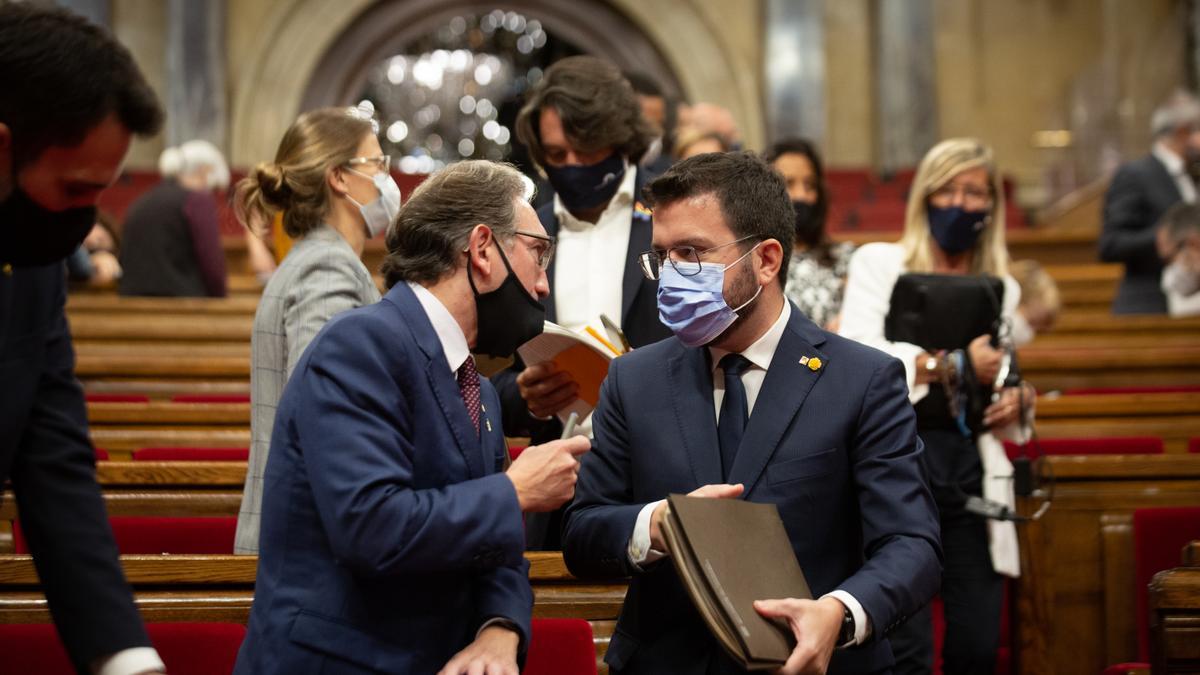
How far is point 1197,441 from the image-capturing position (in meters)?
4.18

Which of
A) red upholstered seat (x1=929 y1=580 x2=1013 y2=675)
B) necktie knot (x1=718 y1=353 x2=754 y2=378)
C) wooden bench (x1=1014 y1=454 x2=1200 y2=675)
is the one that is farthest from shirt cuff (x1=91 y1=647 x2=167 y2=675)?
wooden bench (x1=1014 y1=454 x2=1200 y2=675)

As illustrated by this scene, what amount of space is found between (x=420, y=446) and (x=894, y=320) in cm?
176

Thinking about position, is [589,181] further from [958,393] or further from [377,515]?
[377,515]

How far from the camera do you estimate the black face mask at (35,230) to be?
1.67m

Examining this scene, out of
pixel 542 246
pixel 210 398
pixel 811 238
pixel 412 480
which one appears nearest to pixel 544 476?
pixel 412 480

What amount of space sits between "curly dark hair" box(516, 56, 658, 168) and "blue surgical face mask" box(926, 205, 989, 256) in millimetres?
859

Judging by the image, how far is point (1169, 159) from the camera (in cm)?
701

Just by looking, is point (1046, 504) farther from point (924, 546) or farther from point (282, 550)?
point (282, 550)

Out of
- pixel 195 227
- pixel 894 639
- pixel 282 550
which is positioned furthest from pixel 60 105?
pixel 195 227

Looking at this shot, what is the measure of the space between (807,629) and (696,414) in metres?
0.47

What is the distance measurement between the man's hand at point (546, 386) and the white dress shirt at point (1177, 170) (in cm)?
499

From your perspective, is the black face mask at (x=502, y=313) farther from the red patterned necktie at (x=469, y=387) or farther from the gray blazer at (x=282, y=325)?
the gray blazer at (x=282, y=325)

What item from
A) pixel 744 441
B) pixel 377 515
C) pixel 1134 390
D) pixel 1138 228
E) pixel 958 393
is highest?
pixel 377 515

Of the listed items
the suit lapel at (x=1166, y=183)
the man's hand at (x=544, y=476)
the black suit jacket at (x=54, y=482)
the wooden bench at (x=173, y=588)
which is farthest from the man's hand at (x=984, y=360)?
the suit lapel at (x=1166, y=183)
